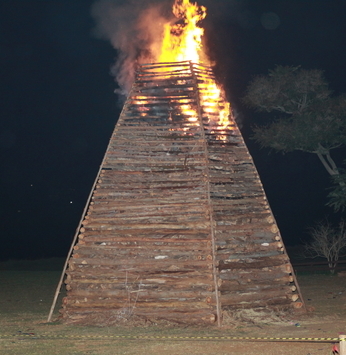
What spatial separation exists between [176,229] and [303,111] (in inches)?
741

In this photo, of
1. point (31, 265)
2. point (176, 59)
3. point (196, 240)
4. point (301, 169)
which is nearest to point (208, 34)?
point (176, 59)

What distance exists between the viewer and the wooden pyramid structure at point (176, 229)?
53.5 ft

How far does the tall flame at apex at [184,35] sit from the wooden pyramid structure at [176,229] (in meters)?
1.02

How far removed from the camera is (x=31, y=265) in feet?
141

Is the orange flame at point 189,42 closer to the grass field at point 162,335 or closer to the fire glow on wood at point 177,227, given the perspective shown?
the fire glow on wood at point 177,227

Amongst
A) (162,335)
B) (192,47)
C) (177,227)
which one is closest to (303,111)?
(192,47)

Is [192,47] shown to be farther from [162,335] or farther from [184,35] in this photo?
[162,335]

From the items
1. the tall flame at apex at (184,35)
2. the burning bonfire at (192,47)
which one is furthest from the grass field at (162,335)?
the tall flame at apex at (184,35)

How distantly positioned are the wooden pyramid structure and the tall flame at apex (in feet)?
3.34

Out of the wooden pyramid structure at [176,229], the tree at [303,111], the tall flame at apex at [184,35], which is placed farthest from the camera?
the tree at [303,111]

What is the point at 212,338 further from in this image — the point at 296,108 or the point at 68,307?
the point at 296,108

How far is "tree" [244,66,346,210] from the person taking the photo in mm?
32125

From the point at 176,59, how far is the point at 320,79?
14915 millimetres

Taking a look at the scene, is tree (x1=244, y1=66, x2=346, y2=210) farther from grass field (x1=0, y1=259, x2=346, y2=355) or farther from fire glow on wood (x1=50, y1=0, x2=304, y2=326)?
fire glow on wood (x1=50, y1=0, x2=304, y2=326)
